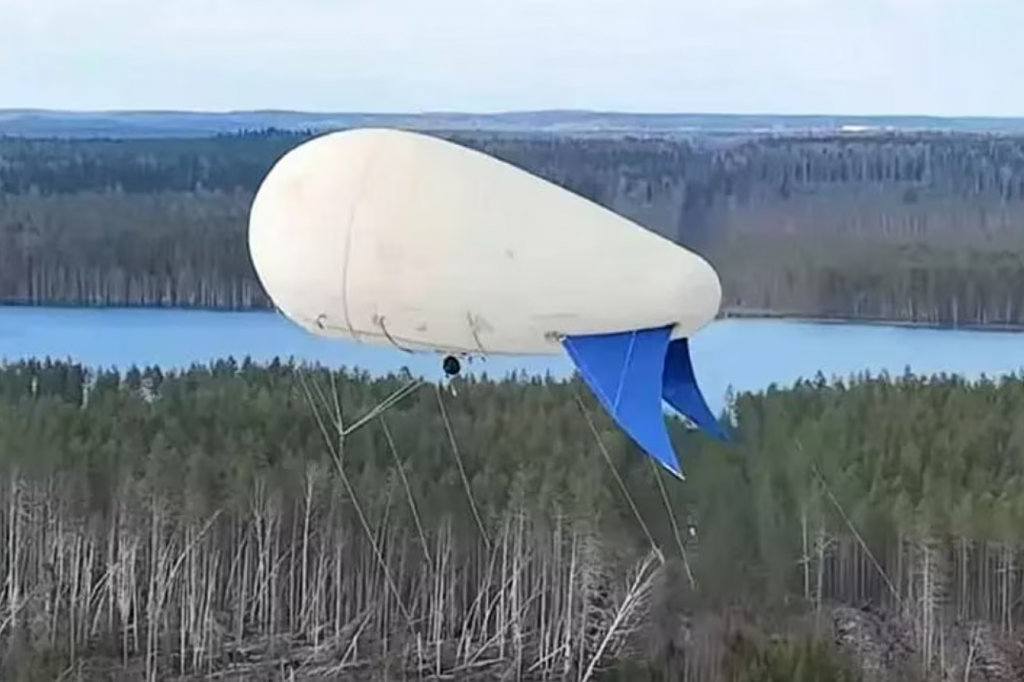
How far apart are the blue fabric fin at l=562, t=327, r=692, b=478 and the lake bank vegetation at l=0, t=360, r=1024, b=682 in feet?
5.45

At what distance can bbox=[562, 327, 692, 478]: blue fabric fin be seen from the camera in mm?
4195

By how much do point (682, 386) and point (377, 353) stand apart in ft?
8.07

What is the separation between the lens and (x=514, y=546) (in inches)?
255

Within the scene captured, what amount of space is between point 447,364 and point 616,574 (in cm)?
179

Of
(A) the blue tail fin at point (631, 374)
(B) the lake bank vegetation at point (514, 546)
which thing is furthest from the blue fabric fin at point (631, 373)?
(B) the lake bank vegetation at point (514, 546)

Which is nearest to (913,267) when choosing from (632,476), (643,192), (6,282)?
(643,192)

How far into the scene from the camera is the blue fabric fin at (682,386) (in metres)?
4.52

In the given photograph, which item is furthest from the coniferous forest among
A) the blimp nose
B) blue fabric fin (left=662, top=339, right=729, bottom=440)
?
the blimp nose

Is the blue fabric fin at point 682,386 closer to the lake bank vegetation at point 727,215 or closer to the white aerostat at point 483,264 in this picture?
the white aerostat at point 483,264

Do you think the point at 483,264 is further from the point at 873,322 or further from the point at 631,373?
the point at 873,322

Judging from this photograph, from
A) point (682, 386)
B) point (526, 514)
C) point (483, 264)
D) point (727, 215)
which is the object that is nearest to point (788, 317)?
point (727, 215)

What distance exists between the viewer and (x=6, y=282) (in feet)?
30.0

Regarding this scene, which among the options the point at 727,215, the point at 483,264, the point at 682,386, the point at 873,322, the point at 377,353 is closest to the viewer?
the point at 483,264

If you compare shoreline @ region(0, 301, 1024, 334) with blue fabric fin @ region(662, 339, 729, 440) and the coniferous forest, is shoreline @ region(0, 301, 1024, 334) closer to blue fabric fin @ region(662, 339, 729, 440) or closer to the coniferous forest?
the coniferous forest
